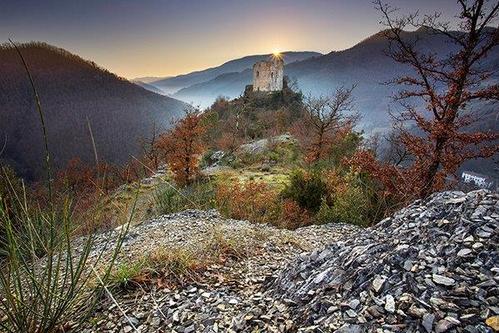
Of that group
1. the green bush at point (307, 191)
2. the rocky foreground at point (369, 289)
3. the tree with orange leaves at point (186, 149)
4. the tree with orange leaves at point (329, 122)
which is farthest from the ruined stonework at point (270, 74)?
the rocky foreground at point (369, 289)

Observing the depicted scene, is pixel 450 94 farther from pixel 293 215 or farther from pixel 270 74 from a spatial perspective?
pixel 270 74

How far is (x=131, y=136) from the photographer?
8594 cm

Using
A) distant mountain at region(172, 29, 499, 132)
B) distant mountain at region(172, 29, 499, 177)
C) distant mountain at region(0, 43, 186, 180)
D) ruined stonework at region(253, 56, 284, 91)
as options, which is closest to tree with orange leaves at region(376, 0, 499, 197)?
ruined stonework at region(253, 56, 284, 91)

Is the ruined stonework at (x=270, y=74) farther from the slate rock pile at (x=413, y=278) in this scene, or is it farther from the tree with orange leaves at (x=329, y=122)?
the slate rock pile at (x=413, y=278)

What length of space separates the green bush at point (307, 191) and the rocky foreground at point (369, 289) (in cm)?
904

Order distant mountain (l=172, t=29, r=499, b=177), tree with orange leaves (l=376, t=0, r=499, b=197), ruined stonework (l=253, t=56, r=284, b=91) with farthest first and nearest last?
1. distant mountain (l=172, t=29, r=499, b=177)
2. ruined stonework (l=253, t=56, r=284, b=91)
3. tree with orange leaves (l=376, t=0, r=499, b=197)

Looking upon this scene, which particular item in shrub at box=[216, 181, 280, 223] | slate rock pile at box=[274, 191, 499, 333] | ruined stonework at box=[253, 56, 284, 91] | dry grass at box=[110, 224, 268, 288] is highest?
ruined stonework at box=[253, 56, 284, 91]

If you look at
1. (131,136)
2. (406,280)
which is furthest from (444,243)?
(131,136)

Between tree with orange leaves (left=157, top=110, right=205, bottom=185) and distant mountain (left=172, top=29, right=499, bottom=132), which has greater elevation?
distant mountain (left=172, top=29, right=499, bottom=132)

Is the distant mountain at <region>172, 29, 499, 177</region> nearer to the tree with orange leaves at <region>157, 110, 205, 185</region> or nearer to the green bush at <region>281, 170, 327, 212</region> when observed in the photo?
the tree with orange leaves at <region>157, 110, 205, 185</region>

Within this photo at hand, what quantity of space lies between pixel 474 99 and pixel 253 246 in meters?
7.57

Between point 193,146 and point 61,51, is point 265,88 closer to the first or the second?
point 193,146

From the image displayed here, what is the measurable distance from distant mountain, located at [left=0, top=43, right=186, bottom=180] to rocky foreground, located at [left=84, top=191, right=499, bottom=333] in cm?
6816

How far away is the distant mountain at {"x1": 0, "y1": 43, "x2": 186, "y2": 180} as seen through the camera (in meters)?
73.2
